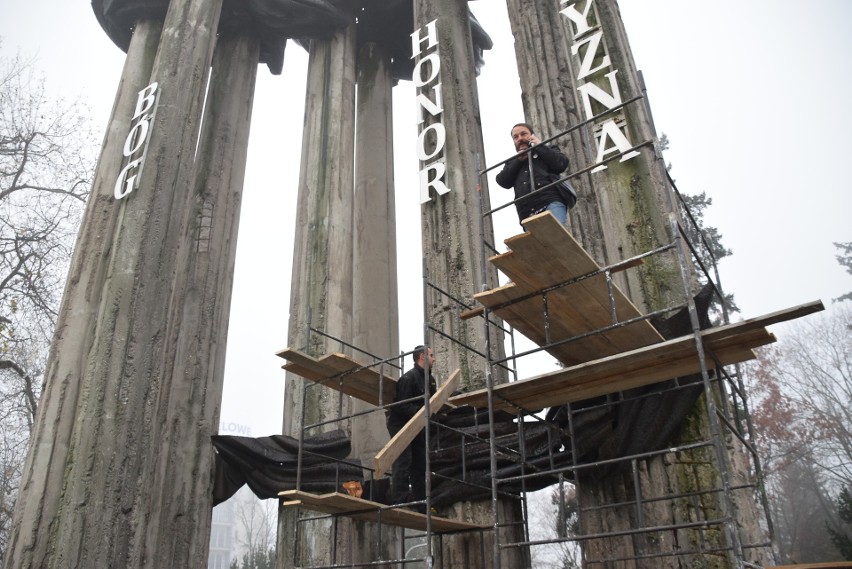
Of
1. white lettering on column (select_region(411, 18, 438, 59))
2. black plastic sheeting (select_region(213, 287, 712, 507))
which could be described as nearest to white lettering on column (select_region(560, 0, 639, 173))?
black plastic sheeting (select_region(213, 287, 712, 507))

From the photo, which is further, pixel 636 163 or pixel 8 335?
pixel 8 335

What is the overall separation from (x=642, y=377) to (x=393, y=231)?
937 cm

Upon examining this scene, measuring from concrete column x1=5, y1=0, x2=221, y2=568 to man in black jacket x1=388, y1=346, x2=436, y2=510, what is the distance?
3545 millimetres

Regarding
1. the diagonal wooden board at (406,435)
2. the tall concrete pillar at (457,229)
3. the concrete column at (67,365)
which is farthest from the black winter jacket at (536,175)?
the concrete column at (67,365)

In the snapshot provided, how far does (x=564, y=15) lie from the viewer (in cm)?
824

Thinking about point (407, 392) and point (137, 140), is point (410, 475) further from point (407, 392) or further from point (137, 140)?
point (137, 140)

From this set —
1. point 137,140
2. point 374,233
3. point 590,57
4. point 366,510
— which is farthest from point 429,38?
point 366,510

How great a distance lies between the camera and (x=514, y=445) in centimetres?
707

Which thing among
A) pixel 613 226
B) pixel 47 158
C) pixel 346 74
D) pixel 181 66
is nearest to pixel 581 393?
pixel 613 226

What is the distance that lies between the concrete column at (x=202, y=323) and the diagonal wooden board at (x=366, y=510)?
12.3 ft

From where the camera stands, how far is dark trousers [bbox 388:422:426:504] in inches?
274

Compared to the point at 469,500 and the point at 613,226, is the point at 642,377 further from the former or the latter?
the point at 469,500

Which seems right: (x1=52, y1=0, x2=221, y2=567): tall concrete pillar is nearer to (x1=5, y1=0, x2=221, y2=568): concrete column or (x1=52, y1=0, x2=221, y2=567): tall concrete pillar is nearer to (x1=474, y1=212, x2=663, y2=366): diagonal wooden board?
(x1=5, y1=0, x2=221, y2=568): concrete column

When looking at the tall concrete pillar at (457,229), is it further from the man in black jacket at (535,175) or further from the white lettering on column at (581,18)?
the white lettering on column at (581,18)
